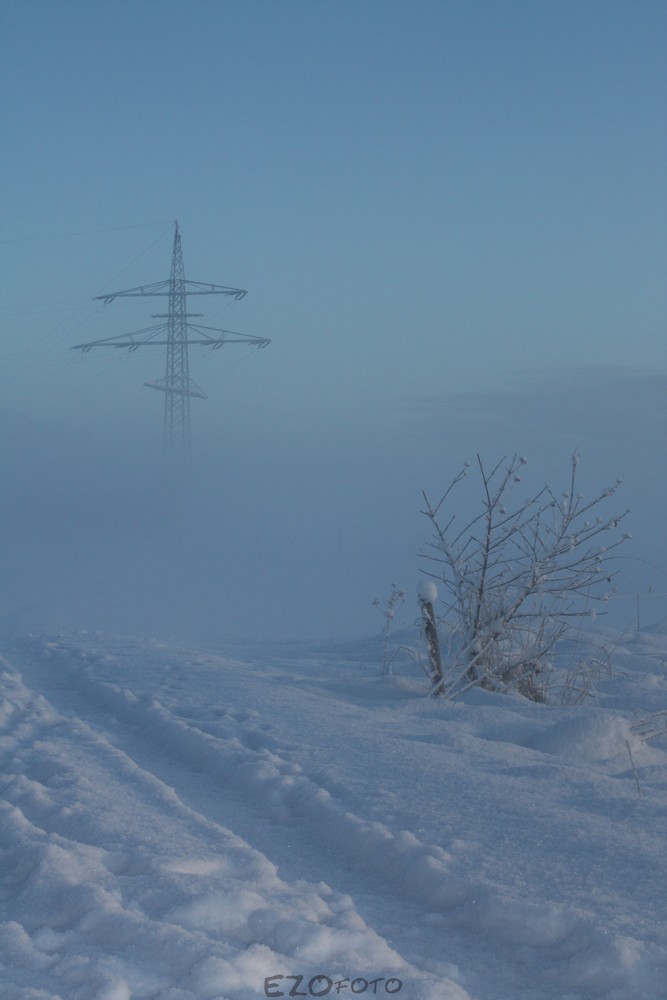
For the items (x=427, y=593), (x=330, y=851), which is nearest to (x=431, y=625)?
(x=427, y=593)

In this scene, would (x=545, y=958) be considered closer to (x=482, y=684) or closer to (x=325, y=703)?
(x=325, y=703)

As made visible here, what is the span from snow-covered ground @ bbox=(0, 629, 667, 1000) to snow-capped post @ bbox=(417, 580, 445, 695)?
312 millimetres

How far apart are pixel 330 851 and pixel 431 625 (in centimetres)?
272

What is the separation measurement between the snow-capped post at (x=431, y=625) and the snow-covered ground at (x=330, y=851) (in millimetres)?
312

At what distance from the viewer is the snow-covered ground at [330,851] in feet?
6.58

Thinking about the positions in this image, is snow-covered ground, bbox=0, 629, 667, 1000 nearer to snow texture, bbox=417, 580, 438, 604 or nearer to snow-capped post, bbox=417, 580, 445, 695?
snow-capped post, bbox=417, 580, 445, 695

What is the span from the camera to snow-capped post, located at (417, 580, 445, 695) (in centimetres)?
539

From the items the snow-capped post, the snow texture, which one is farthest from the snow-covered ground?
the snow texture

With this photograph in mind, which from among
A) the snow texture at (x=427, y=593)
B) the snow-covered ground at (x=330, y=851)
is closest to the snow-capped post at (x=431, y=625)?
the snow texture at (x=427, y=593)

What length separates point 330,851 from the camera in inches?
113

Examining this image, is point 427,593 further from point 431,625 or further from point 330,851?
point 330,851

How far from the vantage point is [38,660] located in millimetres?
7102

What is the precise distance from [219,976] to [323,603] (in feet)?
55.7

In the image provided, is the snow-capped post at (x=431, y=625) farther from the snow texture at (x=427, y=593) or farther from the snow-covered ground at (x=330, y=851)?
the snow-covered ground at (x=330, y=851)
